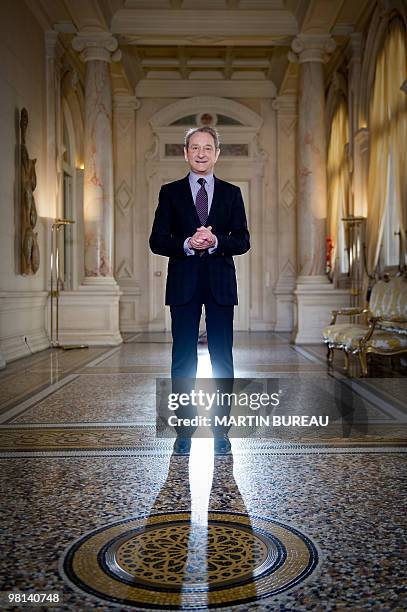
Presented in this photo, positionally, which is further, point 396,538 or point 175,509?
point 175,509

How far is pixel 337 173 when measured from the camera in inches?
446

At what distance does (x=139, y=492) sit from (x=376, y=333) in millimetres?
4063

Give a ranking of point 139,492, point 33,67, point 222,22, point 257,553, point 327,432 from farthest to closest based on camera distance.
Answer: point 222,22 < point 33,67 < point 327,432 < point 139,492 < point 257,553

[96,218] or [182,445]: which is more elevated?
[96,218]

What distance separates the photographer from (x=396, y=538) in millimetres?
2020

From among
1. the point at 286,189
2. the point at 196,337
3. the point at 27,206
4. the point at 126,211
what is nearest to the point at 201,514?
the point at 196,337

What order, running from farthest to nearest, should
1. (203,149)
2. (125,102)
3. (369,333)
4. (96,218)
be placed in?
1. (125,102)
2. (96,218)
3. (369,333)
4. (203,149)

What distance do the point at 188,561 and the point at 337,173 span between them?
10.2 m

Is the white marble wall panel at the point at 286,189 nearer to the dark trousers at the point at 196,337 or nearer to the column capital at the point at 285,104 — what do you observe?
the column capital at the point at 285,104

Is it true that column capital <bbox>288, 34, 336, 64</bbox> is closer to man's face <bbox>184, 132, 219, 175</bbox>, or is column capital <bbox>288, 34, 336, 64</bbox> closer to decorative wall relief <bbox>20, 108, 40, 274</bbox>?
decorative wall relief <bbox>20, 108, 40, 274</bbox>

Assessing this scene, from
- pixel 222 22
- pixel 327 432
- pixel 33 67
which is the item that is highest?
pixel 222 22

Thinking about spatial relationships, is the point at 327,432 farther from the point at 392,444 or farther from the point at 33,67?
the point at 33,67

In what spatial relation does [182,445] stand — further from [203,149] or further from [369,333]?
[369,333]

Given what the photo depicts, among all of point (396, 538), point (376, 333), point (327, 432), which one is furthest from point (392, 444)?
point (376, 333)
